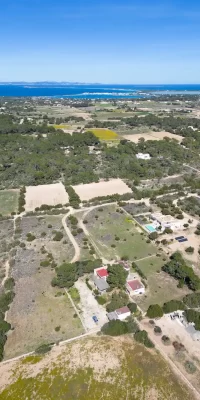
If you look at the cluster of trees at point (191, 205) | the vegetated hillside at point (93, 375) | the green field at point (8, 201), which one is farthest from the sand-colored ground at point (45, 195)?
the vegetated hillside at point (93, 375)

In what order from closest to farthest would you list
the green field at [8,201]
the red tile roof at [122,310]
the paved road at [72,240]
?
the red tile roof at [122,310] → the paved road at [72,240] → the green field at [8,201]

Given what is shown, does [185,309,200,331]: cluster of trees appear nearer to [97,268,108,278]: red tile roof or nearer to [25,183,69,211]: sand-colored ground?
[97,268,108,278]: red tile roof

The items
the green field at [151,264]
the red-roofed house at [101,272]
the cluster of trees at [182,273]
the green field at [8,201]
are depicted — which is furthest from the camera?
the green field at [8,201]

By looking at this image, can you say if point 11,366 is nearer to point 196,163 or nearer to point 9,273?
point 9,273

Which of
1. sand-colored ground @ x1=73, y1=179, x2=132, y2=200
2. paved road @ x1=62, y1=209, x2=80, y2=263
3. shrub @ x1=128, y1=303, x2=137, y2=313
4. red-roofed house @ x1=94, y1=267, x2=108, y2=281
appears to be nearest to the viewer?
shrub @ x1=128, y1=303, x2=137, y2=313

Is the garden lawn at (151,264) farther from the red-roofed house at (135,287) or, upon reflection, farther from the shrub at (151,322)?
the shrub at (151,322)

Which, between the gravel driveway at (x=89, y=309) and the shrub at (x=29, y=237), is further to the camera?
the shrub at (x=29, y=237)

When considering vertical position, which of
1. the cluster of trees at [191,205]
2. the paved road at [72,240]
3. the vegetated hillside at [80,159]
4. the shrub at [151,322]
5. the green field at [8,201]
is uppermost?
the vegetated hillside at [80,159]

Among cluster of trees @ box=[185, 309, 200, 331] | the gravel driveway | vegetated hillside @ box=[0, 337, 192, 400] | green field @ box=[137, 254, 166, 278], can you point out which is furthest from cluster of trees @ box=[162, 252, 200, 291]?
vegetated hillside @ box=[0, 337, 192, 400]
